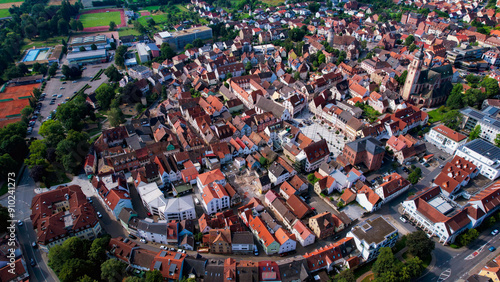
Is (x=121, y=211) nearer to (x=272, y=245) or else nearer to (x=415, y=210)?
(x=272, y=245)

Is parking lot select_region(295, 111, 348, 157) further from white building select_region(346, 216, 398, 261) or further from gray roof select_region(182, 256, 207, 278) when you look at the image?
gray roof select_region(182, 256, 207, 278)

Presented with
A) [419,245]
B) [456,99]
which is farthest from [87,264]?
[456,99]

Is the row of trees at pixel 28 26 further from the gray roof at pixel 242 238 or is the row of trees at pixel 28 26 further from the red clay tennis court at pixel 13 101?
the gray roof at pixel 242 238

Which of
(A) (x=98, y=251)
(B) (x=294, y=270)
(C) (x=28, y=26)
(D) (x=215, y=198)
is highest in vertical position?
(C) (x=28, y=26)

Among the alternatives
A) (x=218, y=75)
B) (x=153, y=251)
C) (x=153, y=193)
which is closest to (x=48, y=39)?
(x=218, y=75)

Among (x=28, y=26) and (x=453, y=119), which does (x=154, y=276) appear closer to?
(x=453, y=119)

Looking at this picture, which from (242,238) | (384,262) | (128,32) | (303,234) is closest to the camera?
(384,262)
